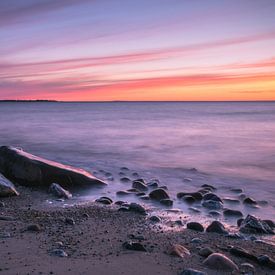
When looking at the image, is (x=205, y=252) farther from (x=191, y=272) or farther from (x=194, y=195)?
(x=194, y=195)

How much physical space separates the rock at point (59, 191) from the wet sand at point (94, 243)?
2.54 ft

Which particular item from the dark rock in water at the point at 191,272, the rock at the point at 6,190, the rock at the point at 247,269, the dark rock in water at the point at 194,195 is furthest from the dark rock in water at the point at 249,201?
the rock at the point at 6,190

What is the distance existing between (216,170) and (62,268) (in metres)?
8.97

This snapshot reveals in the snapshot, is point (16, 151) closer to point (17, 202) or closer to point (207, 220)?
point (17, 202)

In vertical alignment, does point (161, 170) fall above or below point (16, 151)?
below

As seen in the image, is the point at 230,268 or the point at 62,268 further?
the point at 230,268

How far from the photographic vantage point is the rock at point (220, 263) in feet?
14.6

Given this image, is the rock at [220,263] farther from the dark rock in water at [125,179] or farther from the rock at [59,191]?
the dark rock in water at [125,179]

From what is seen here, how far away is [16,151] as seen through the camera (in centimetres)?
977

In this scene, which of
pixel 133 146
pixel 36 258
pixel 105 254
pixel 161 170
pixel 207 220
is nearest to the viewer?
pixel 36 258

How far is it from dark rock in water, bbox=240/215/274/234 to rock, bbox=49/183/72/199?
3.50 meters

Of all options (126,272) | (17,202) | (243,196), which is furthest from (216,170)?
(126,272)

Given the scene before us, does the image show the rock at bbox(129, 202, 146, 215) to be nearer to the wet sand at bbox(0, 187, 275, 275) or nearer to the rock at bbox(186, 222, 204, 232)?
the wet sand at bbox(0, 187, 275, 275)

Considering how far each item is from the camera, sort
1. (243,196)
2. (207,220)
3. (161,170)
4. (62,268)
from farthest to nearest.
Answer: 1. (161,170)
2. (243,196)
3. (207,220)
4. (62,268)
